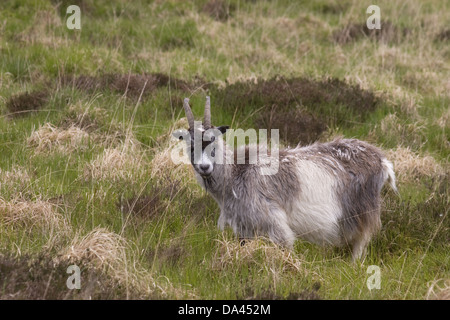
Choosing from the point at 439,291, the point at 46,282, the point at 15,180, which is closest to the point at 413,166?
the point at 439,291

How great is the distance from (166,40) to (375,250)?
7204mm

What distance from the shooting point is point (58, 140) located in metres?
7.79

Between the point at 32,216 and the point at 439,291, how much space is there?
12.5 feet

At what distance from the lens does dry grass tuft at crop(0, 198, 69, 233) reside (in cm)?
583

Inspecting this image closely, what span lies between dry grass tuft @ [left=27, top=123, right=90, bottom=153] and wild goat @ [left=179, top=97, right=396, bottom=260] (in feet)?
7.52

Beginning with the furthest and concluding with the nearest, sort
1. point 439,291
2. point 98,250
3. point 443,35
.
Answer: point 443,35
point 98,250
point 439,291

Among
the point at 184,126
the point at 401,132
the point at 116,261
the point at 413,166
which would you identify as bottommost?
the point at 116,261

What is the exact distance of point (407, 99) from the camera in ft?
32.0

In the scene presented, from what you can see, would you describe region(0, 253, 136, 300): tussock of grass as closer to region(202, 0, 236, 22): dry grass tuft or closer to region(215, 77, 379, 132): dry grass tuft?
region(215, 77, 379, 132): dry grass tuft

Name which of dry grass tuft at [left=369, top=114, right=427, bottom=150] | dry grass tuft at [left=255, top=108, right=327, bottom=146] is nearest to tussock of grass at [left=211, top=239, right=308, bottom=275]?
dry grass tuft at [left=255, top=108, right=327, bottom=146]

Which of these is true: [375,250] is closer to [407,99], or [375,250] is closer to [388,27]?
[407,99]

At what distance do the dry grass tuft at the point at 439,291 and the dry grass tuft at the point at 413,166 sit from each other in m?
2.64

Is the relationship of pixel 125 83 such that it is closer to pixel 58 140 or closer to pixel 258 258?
pixel 58 140

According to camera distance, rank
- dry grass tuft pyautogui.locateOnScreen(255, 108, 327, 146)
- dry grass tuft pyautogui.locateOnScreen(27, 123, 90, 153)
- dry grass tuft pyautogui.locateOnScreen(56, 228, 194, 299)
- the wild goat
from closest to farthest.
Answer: dry grass tuft pyautogui.locateOnScreen(56, 228, 194, 299), the wild goat, dry grass tuft pyautogui.locateOnScreen(27, 123, 90, 153), dry grass tuft pyautogui.locateOnScreen(255, 108, 327, 146)
